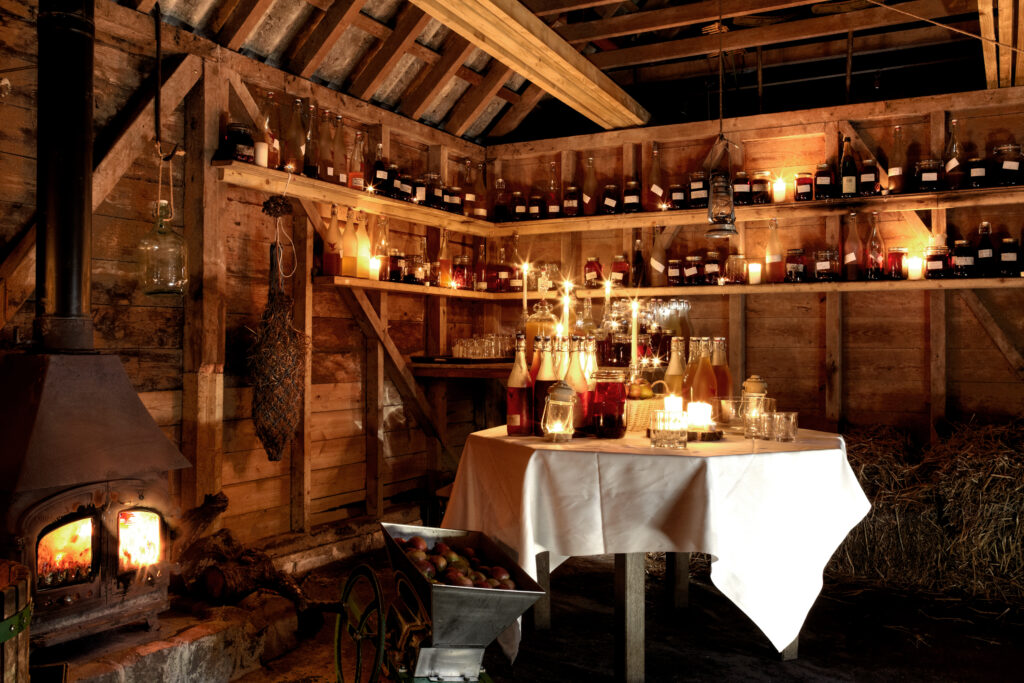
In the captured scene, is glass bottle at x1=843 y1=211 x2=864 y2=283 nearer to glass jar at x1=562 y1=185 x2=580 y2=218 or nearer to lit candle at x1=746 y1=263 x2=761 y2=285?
lit candle at x1=746 y1=263 x2=761 y2=285

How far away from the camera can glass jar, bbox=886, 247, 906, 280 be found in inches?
168

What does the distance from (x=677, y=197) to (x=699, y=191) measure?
0.15 m

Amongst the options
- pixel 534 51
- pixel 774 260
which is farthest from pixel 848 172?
pixel 534 51

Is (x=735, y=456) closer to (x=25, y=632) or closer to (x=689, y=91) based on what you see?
(x=25, y=632)

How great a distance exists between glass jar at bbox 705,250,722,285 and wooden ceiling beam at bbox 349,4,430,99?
2.20m

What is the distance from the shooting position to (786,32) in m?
4.33

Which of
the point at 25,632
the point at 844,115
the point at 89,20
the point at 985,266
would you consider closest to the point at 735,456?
the point at 25,632

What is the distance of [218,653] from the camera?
253 centimetres

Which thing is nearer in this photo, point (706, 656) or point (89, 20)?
point (89, 20)

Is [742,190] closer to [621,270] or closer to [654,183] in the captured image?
[654,183]

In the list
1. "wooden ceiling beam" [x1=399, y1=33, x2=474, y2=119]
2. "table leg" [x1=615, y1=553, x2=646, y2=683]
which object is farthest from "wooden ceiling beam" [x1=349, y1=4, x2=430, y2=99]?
"table leg" [x1=615, y1=553, x2=646, y2=683]

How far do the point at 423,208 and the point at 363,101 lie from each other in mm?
703

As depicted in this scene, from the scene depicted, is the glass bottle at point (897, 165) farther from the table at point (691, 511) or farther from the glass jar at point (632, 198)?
the table at point (691, 511)

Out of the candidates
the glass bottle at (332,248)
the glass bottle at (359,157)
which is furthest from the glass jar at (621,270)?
the glass bottle at (332,248)
